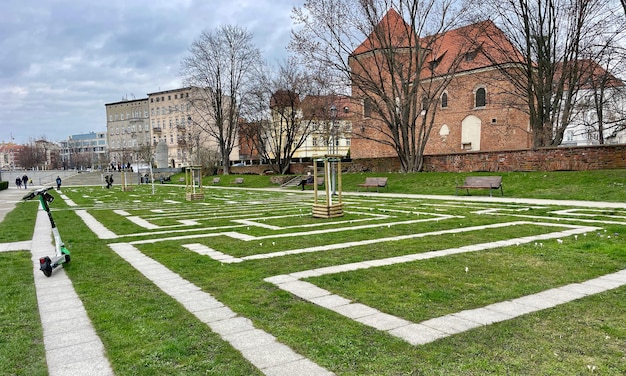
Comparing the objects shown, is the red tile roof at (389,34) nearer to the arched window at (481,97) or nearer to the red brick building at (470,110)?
the red brick building at (470,110)

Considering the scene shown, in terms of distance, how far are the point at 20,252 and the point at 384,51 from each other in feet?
76.5

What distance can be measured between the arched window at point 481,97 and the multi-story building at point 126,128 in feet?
255

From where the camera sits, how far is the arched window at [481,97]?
40.2m

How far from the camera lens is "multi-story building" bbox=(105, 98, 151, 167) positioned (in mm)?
100500

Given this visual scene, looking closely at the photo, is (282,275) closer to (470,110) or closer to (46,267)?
(46,267)

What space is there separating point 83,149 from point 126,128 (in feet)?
191

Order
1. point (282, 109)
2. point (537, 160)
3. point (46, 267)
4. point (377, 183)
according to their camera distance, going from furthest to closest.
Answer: point (282, 109)
point (377, 183)
point (537, 160)
point (46, 267)

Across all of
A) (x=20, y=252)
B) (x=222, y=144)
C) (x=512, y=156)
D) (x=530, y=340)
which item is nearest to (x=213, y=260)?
(x=20, y=252)

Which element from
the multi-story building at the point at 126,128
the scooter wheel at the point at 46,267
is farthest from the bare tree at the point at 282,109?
the multi-story building at the point at 126,128

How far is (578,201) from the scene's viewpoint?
15.6 m

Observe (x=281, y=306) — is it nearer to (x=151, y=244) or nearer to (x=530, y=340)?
(x=530, y=340)

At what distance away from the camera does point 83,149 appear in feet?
498

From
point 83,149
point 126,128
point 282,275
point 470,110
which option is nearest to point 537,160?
point 470,110

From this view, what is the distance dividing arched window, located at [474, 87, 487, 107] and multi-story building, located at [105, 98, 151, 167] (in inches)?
3057
